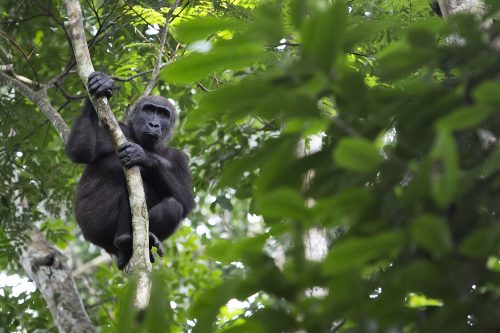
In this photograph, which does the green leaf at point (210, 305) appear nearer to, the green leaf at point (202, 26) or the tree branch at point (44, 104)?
the green leaf at point (202, 26)

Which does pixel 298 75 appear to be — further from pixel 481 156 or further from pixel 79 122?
pixel 79 122

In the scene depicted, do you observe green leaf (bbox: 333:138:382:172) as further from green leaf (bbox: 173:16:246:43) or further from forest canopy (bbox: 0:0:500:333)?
green leaf (bbox: 173:16:246:43)

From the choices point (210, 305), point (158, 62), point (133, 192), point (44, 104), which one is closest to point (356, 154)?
point (210, 305)

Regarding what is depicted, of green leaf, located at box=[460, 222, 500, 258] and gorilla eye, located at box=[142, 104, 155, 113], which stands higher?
green leaf, located at box=[460, 222, 500, 258]

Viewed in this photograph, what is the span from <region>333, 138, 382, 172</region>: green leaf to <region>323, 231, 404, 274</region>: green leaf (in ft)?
0.40

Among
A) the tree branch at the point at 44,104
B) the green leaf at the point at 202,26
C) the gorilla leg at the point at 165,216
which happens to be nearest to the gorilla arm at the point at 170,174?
the gorilla leg at the point at 165,216

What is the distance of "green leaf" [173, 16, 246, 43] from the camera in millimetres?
1482

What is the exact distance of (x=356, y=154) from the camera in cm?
123

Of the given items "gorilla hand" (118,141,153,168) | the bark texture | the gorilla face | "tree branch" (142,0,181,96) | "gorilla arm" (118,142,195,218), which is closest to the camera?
"gorilla hand" (118,141,153,168)

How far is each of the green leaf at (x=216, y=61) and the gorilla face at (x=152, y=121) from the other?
16.4 ft

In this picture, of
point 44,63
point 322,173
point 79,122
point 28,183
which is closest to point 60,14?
Result: point 44,63

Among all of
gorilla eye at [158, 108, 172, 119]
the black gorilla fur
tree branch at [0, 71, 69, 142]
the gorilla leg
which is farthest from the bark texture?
tree branch at [0, 71, 69, 142]

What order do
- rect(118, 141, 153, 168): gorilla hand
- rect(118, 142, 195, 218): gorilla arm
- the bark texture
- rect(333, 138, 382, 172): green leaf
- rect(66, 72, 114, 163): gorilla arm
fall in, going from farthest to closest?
1. the bark texture
2. rect(118, 142, 195, 218): gorilla arm
3. rect(66, 72, 114, 163): gorilla arm
4. rect(118, 141, 153, 168): gorilla hand
5. rect(333, 138, 382, 172): green leaf

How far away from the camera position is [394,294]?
1295 millimetres
